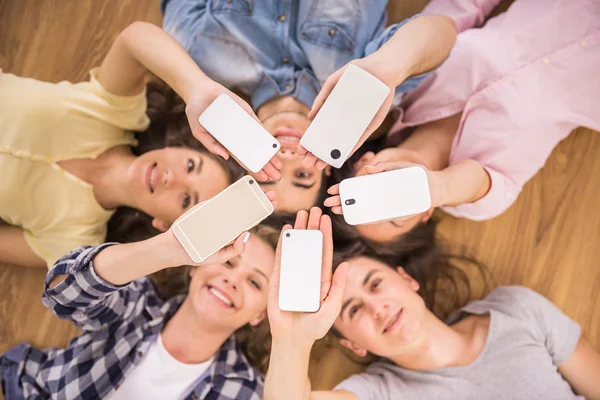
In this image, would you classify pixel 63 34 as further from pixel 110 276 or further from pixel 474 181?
pixel 474 181

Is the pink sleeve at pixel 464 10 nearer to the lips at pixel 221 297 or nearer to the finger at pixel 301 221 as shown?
the finger at pixel 301 221

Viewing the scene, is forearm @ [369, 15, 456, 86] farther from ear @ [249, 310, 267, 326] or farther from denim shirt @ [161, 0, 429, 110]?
ear @ [249, 310, 267, 326]

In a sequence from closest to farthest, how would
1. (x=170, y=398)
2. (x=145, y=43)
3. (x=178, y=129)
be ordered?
1. (x=145, y=43)
2. (x=170, y=398)
3. (x=178, y=129)

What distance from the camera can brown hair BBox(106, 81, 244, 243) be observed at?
1.38 metres

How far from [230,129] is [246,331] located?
670 millimetres

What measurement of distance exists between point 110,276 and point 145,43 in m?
0.55

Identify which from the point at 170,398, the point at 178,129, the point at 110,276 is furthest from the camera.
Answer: the point at 178,129

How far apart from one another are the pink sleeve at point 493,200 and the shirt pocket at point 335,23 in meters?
0.49

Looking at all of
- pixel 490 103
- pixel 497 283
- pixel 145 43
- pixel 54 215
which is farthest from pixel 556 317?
pixel 54 215

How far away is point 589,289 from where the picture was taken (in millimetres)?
1413

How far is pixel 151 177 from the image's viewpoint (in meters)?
1.20

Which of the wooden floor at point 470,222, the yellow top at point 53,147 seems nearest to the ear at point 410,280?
the wooden floor at point 470,222

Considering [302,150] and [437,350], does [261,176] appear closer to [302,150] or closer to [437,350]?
[302,150]

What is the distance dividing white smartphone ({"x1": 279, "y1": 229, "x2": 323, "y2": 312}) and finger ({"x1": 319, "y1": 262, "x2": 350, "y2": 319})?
0.02 m
